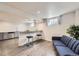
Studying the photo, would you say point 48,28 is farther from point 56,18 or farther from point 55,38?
point 55,38

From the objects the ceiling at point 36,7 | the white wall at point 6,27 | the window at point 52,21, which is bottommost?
the white wall at point 6,27

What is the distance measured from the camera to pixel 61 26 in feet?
28.5

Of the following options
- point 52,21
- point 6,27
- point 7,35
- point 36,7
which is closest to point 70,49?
point 36,7

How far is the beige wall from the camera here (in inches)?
295

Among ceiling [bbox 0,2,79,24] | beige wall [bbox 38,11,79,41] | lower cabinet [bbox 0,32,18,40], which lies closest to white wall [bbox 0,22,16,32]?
lower cabinet [bbox 0,32,18,40]

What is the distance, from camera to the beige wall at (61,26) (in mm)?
7488

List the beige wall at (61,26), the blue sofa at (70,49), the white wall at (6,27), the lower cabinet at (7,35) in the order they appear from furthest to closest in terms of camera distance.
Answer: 1. the white wall at (6,27)
2. the lower cabinet at (7,35)
3. the beige wall at (61,26)
4. the blue sofa at (70,49)

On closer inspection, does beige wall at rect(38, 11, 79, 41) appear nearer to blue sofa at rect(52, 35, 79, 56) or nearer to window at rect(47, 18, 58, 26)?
window at rect(47, 18, 58, 26)

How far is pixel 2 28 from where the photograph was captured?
10.6 meters

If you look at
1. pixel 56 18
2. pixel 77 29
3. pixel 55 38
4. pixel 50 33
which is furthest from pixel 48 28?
pixel 77 29

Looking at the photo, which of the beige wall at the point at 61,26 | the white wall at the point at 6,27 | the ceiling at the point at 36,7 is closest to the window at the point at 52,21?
the beige wall at the point at 61,26

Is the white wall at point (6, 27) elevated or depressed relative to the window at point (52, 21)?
depressed

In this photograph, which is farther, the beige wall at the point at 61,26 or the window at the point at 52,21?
the window at the point at 52,21

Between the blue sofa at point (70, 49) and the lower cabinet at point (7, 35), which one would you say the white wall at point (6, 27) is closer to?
the lower cabinet at point (7, 35)
